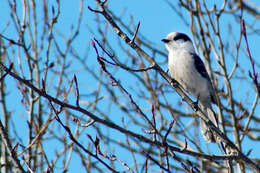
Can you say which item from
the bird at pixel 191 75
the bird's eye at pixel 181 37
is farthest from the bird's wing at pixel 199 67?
the bird's eye at pixel 181 37

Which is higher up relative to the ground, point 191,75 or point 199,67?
point 199,67

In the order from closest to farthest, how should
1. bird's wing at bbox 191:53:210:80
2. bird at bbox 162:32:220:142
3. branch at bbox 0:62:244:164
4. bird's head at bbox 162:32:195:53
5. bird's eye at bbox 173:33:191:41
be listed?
1. branch at bbox 0:62:244:164
2. bird at bbox 162:32:220:142
3. bird's wing at bbox 191:53:210:80
4. bird's head at bbox 162:32:195:53
5. bird's eye at bbox 173:33:191:41

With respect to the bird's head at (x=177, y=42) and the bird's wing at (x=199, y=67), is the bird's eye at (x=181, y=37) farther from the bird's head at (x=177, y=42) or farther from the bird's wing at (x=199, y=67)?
the bird's wing at (x=199, y=67)

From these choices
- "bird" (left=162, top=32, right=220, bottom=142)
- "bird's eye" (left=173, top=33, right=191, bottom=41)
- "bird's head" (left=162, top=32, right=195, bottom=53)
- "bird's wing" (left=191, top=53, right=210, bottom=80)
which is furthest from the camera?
"bird's eye" (left=173, top=33, right=191, bottom=41)

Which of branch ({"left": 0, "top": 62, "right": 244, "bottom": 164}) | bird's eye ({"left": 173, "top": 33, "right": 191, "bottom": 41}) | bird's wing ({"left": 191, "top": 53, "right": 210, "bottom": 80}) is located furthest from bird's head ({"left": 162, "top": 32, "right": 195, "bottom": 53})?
branch ({"left": 0, "top": 62, "right": 244, "bottom": 164})

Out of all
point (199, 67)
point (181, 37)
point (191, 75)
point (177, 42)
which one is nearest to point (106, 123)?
point (191, 75)

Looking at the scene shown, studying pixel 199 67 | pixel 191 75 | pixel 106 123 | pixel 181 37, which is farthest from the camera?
pixel 181 37

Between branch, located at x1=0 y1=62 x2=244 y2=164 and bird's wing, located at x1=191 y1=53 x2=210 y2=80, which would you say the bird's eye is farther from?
branch, located at x1=0 y1=62 x2=244 y2=164

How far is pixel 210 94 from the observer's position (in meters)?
4.89

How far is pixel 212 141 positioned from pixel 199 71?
1009 millimetres

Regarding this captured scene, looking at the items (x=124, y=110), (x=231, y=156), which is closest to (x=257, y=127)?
(x=124, y=110)

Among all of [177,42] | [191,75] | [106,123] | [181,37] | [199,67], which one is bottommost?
[106,123]

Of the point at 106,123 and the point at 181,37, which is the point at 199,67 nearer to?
the point at 181,37

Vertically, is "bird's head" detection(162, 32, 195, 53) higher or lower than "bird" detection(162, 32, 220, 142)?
higher
